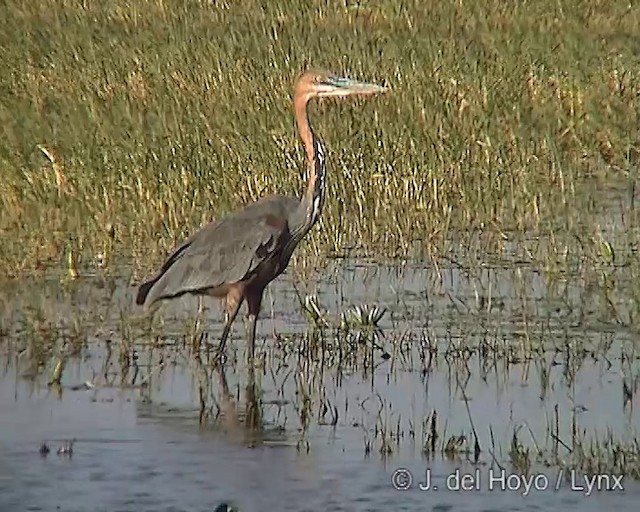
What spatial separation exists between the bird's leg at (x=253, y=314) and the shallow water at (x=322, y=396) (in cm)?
8

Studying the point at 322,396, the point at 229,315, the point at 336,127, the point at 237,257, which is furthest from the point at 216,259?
the point at 336,127

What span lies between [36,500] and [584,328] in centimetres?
296

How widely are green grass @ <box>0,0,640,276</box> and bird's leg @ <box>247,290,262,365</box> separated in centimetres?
128

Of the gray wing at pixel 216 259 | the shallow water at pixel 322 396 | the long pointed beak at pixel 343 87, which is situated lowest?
the shallow water at pixel 322 396

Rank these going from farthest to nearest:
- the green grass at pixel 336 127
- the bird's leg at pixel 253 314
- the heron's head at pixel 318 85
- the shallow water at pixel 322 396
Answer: the green grass at pixel 336 127, the heron's head at pixel 318 85, the bird's leg at pixel 253 314, the shallow water at pixel 322 396

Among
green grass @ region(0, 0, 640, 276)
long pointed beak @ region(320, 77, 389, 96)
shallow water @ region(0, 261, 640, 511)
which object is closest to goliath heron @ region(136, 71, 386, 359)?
shallow water @ region(0, 261, 640, 511)

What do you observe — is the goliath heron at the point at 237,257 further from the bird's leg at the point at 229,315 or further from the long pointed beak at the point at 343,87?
the long pointed beak at the point at 343,87

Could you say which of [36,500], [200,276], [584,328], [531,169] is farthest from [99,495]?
[531,169]

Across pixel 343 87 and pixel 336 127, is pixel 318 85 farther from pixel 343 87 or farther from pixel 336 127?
pixel 336 127

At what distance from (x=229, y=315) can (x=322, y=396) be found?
0.97 meters

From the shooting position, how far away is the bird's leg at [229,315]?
7.98 metres

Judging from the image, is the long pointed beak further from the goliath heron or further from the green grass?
the green grass

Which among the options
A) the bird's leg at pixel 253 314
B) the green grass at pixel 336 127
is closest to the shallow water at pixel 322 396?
the bird's leg at pixel 253 314

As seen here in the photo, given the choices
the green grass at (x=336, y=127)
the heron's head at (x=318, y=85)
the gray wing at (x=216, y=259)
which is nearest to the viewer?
the gray wing at (x=216, y=259)
